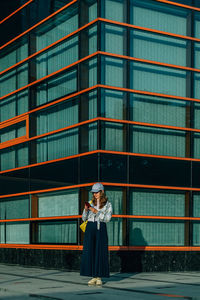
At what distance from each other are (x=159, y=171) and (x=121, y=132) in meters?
1.36

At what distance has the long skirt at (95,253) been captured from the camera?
9.48m

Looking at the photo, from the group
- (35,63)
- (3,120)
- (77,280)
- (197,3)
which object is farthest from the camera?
(3,120)

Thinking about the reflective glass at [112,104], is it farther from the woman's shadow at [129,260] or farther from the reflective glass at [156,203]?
the woman's shadow at [129,260]

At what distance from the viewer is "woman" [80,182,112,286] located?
9500 millimetres

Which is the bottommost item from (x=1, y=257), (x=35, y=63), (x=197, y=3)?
(x=1, y=257)

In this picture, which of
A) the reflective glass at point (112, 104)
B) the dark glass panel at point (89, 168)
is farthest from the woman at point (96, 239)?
the reflective glass at point (112, 104)

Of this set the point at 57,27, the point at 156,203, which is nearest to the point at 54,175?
the point at 156,203

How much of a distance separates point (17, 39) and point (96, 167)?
19.5 feet

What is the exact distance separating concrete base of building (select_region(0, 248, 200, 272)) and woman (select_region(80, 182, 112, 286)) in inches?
124

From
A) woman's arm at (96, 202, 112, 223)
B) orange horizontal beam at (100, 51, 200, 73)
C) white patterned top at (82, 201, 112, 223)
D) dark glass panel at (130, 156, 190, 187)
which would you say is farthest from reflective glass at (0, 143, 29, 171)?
woman's arm at (96, 202, 112, 223)

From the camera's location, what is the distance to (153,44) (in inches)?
553

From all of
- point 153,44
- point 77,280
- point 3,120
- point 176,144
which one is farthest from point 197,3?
point 77,280

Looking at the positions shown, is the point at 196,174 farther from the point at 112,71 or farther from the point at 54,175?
the point at 54,175

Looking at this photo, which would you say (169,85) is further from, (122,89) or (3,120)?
(3,120)
